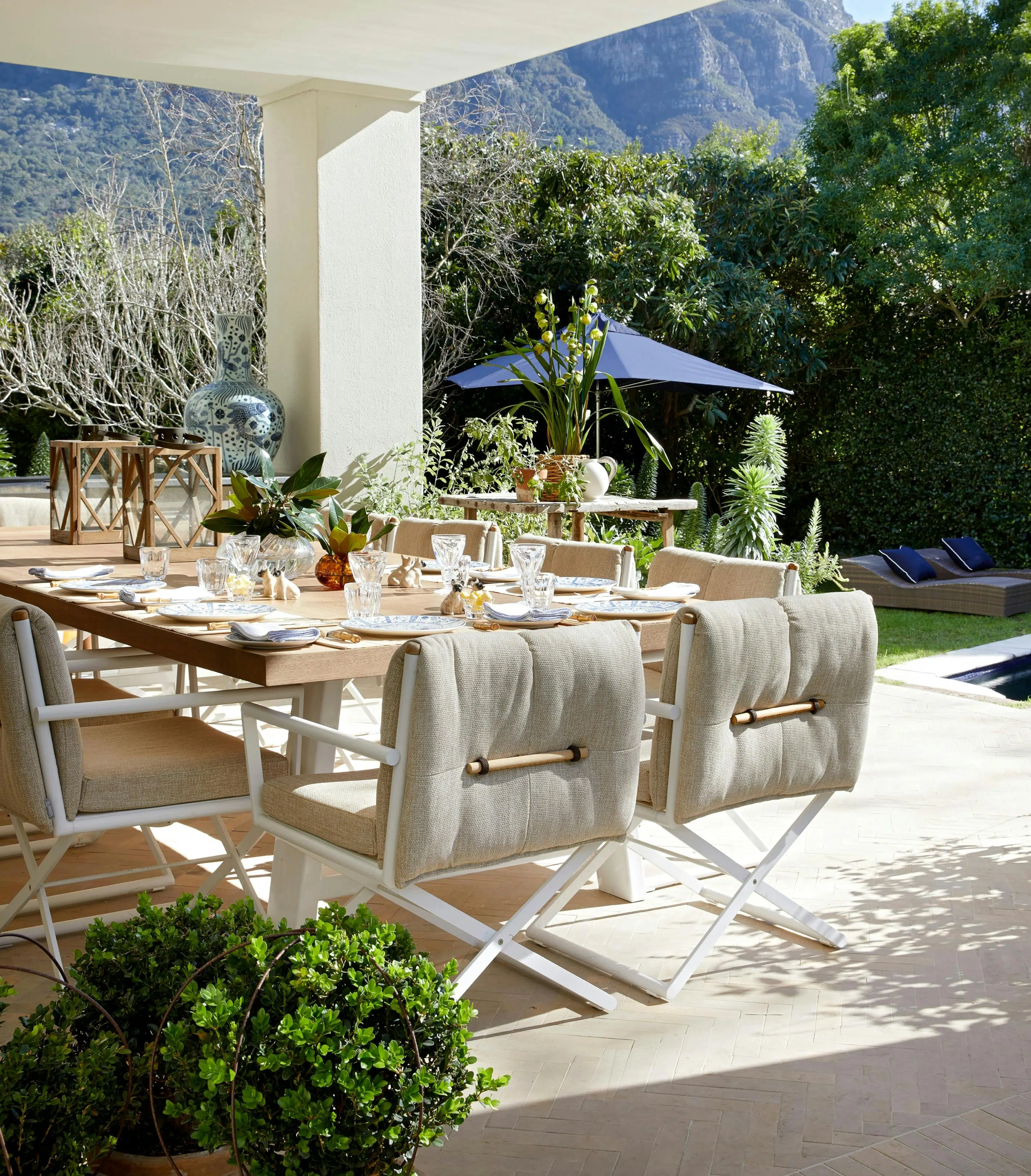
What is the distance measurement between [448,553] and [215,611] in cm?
74

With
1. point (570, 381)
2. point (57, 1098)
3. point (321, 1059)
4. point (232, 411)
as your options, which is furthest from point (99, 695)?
point (570, 381)

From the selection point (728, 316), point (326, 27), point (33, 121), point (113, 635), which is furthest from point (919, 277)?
point (33, 121)

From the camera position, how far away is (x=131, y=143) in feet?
58.6

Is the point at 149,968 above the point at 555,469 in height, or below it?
below

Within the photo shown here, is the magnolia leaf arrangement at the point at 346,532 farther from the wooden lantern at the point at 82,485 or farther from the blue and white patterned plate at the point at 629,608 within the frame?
the wooden lantern at the point at 82,485

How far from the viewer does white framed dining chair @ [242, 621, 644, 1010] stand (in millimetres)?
2451

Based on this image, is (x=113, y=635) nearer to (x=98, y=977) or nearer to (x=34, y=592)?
(x=34, y=592)

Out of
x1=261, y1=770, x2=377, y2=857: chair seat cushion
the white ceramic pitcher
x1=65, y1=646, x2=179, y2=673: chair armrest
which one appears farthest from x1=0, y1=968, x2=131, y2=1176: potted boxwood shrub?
the white ceramic pitcher

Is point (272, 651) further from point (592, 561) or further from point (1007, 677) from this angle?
point (1007, 677)

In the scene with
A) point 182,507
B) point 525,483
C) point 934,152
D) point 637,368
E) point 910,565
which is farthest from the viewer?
point 934,152

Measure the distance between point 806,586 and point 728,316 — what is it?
15.2 ft

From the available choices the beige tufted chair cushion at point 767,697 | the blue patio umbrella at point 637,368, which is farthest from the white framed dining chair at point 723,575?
the blue patio umbrella at point 637,368

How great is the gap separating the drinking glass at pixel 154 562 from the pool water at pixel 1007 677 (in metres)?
5.22

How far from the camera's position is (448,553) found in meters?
3.71
